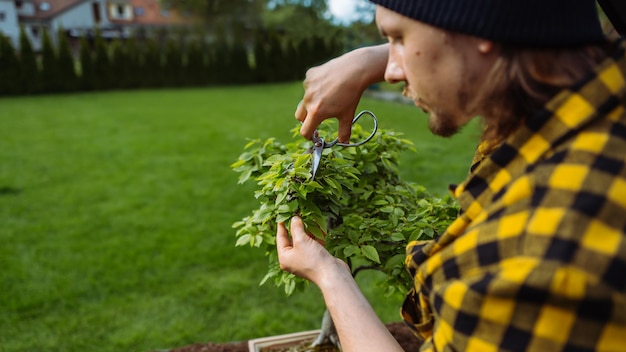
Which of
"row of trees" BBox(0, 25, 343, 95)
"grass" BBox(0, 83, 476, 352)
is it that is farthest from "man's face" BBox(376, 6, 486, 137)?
"row of trees" BBox(0, 25, 343, 95)

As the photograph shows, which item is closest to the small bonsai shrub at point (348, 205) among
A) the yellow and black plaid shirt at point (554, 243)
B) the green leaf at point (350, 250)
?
the green leaf at point (350, 250)

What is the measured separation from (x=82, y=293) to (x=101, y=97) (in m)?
13.1

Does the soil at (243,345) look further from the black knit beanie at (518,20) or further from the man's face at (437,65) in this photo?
the black knit beanie at (518,20)

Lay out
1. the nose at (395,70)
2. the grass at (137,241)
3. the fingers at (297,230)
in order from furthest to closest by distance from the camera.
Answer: the grass at (137,241), the fingers at (297,230), the nose at (395,70)

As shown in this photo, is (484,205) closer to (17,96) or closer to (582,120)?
(582,120)

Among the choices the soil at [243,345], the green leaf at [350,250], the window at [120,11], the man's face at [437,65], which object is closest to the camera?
the man's face at [437,65]

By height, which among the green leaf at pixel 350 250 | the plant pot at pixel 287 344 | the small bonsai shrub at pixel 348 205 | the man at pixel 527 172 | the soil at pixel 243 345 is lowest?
the soil at pixel 243 345

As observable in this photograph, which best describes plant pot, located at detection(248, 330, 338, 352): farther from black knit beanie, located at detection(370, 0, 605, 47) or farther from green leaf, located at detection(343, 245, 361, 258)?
black knit beanie, located at detection(370, 0, 605, 47)

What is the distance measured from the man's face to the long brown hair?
32mm

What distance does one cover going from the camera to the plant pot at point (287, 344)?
231cm

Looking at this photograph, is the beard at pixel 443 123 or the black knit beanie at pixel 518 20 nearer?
the black knit beanie at pixel 518 20

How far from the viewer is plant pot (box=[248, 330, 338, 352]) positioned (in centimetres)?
231

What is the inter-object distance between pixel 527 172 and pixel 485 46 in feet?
0.70

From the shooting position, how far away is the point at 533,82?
0.91 m
